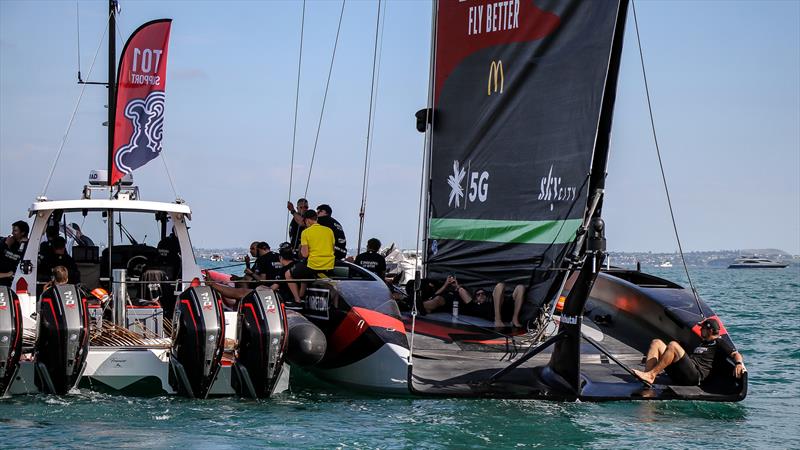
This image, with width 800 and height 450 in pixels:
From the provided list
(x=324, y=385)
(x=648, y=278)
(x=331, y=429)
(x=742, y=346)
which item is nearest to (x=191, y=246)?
(x=324, y=385)

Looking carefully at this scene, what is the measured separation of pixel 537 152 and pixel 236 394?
3.79 metres

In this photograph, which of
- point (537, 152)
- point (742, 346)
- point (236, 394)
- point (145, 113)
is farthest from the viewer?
point (742, 346)

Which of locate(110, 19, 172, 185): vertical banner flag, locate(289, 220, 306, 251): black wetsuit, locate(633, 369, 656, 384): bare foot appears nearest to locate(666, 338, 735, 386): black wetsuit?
locate(633, 369, 656, 384): bare foot

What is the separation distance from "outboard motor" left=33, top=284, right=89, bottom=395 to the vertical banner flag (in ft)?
19.1

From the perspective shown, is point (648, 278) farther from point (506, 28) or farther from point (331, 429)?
point (331, 429)

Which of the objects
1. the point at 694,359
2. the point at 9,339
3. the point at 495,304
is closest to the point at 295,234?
the point at 495,304

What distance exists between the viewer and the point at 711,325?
33.0 feet

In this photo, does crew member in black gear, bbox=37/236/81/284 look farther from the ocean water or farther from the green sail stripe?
the green sail stripe

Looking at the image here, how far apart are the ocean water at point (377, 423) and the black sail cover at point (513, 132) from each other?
1.72 metres

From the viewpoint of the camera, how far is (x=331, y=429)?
28.3 feet

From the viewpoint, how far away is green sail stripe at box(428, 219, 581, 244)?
10.2 m

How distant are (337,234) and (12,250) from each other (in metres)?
4.00

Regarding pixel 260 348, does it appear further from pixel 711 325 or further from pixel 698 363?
pixel 711 325

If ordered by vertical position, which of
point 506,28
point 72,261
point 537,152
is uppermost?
point 506,28
